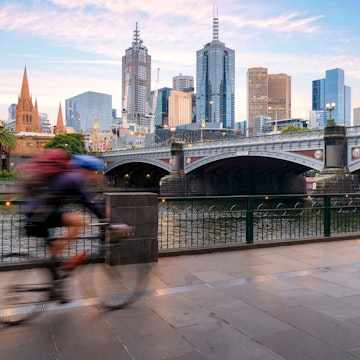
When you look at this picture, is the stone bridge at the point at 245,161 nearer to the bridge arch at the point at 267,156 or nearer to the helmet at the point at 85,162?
the bridge arch at the point at 267,156

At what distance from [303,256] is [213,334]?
4515mm

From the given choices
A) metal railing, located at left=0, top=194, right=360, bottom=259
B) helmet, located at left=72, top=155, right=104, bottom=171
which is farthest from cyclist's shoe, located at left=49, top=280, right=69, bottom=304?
helmet, located at left=72, top=155, right=104, bottom=171

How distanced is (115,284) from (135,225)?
Result: 1424mm

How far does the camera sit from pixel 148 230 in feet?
23.0

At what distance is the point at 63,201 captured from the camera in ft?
14.1

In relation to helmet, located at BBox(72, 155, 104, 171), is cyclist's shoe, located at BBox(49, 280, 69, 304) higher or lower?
lower

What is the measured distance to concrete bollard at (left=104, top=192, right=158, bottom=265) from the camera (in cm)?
671

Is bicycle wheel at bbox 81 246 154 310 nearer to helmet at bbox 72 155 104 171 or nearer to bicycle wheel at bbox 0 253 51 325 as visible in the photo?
bicycle wheel at bbox 0 253 51 325

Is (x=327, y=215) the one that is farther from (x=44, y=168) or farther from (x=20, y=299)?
(x=44, y=168)

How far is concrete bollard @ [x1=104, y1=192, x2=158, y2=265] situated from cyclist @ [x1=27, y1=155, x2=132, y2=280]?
2053 millimetres

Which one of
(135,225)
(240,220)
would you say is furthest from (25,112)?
(135,225)

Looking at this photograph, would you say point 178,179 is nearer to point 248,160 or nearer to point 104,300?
point 248,160

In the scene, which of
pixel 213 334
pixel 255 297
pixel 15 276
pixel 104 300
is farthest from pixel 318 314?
pixel 15 276

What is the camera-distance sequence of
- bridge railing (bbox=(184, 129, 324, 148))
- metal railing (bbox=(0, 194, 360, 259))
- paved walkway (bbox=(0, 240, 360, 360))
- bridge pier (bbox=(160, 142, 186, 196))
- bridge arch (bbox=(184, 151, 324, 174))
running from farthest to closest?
bridge pier (bbox=(160, 142, 186, 196)) < bridge railing (bbox=(184, 129, 324, 148)) < bridge arch (bbox=(184, 151, 324, 174)) < metal railing (bbox=(0, 194, 360, 259)) < paved walkway (bbox=(0, 240, 360, 360))
